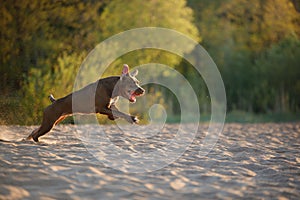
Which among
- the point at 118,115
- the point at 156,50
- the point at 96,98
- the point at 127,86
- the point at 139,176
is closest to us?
the point at 139,176

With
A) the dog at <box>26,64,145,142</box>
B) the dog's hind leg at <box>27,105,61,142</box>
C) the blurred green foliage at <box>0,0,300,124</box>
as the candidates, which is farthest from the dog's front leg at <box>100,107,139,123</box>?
the blurred green foliage at <box>0,0,300,124</box>

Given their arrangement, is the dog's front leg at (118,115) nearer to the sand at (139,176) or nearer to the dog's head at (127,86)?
the dog's head at (127,86)

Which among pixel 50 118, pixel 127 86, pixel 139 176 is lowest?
pixel 139 176

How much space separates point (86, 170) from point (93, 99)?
3008mm

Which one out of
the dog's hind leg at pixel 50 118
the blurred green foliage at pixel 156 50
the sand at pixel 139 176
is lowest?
the sand at pixel 139 176

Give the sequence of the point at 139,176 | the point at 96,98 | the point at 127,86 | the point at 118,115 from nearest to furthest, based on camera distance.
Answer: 1. the point at 139,176
2. the point at 118,115
3. the point at 96,98
4. the point at 127,86

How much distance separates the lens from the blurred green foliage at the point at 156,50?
21.0 meters

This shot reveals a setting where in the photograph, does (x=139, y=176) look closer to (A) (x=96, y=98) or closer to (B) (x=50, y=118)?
(A) (x=96, y=98)

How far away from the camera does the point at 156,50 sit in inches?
1167

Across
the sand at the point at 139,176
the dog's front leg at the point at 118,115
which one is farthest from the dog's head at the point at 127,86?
the sand at the point at 139,176

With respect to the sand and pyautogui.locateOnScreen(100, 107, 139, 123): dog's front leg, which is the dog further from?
the sand

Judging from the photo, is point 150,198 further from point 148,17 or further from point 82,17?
point 148,17

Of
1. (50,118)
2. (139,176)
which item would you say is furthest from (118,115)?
(139,176)

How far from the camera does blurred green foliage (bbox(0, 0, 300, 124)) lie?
21016mm
